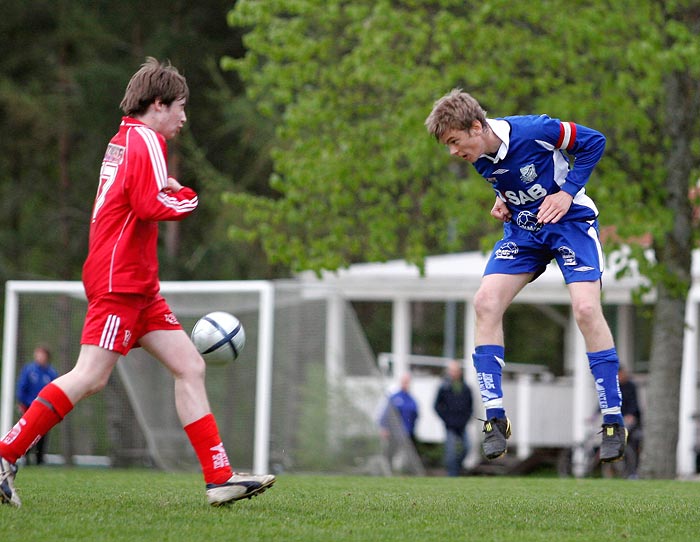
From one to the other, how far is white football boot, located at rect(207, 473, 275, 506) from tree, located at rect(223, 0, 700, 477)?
9.94 meters

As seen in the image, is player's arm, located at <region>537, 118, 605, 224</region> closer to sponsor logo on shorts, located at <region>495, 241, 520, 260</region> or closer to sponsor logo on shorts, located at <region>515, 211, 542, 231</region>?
sponsor logo on shorts, located at <region>515, 211, 542, 231</region>

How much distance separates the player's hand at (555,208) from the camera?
6.84m

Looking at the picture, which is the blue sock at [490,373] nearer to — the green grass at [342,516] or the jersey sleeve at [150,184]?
the green grass at [342,516]

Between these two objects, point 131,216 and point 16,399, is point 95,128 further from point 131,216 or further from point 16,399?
point 131,216

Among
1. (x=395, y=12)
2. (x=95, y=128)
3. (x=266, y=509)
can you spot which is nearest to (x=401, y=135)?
(x=395, y=12)

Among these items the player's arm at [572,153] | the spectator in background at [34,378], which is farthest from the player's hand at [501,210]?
the spectator in background at [34,378]

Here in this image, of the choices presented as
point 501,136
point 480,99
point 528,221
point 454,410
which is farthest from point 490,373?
point 454,410

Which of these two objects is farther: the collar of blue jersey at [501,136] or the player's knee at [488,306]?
the player's knee at [488,306]

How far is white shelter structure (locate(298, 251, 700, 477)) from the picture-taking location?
72.5 ft

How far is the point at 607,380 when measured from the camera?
701 cm

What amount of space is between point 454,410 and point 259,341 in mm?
4152

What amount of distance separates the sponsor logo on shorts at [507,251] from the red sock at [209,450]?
1.99 m

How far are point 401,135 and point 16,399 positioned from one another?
24.5ft

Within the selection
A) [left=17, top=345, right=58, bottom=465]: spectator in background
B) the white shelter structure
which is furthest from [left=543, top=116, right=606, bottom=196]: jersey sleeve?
the white shelter structure
